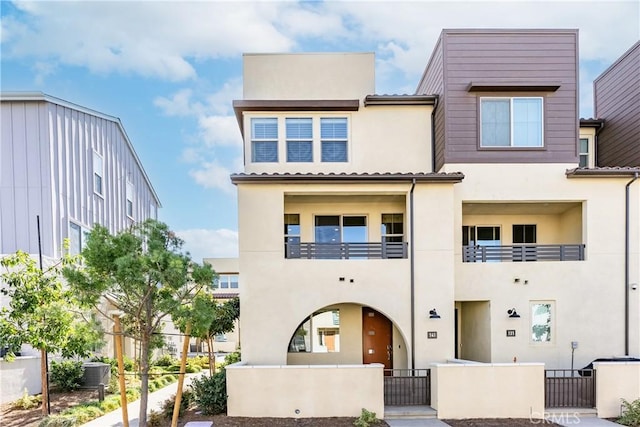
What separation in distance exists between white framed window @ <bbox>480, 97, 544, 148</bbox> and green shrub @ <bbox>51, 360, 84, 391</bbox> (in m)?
13.7

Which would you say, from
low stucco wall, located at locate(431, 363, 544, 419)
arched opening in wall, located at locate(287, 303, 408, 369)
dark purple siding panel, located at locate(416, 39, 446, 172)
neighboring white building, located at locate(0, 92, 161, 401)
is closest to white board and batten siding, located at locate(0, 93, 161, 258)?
neighboring white building, located at locate(0, 92, 161, 401)

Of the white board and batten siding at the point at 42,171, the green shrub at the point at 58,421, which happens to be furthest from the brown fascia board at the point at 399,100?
the green shrub at the point at 58,421

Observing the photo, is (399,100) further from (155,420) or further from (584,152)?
(155,420)

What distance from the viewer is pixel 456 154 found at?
37.9 feet

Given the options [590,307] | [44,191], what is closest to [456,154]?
[590,307]

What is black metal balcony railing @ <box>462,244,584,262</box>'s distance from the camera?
1174cm

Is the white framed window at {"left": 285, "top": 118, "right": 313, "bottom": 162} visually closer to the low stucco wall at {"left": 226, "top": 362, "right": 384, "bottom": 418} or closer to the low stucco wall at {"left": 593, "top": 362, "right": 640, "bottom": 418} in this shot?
the low stucco wall at {"left": 226, "top": 362, "right": 384, "bottom": 418}

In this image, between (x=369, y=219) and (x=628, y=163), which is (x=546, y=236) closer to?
(x=628, y=163)

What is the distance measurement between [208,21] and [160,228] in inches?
232

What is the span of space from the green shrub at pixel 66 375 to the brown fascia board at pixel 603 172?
15530 mm

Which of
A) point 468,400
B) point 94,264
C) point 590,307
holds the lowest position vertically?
point 468,400

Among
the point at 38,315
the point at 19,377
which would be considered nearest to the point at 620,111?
the point at 38,315

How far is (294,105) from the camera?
11953 mm

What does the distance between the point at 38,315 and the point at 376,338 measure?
904 cm
